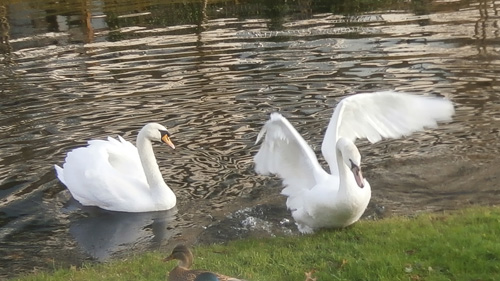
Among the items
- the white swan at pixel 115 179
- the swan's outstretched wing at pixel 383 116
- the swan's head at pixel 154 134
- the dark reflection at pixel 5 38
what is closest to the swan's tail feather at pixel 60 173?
the white swan at pixel 115 179

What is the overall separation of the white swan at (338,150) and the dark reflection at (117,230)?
55.0 inches

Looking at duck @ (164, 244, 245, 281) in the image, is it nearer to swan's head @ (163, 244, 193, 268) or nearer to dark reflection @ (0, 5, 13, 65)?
swan's head @ (163, 244, 193, 268)

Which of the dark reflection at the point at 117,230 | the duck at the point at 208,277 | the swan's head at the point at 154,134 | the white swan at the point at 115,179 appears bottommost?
the dark reflection at the point at 117,230

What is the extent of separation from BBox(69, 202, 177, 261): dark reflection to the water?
0.03 m

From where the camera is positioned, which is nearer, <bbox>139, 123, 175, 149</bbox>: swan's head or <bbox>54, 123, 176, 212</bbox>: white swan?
<bbox>54, 123, 176, 212</bbox>: white swan

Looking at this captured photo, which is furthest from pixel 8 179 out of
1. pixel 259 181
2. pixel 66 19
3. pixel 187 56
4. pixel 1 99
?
pixel 66 19

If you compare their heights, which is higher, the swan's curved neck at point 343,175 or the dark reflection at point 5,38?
the dark reflection at point 5,38

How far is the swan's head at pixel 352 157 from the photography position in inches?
263

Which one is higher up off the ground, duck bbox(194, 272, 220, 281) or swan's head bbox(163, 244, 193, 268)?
duck bbox(194, 272, 220, 281)

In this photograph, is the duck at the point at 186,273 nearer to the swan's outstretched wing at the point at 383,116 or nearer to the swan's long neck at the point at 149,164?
the swan's outstretched wing at the point at 383,116

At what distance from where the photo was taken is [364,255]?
6.30m

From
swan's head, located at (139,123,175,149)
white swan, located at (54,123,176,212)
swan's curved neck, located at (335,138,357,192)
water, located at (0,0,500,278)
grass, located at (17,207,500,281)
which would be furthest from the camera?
swan's head, located at (139,123,175,149)

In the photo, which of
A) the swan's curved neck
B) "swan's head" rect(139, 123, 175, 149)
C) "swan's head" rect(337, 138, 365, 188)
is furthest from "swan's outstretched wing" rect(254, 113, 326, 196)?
"swan's head" rect(139, 123, 175, 149)

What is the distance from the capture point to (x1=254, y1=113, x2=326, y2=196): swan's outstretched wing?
7812 millimetres
